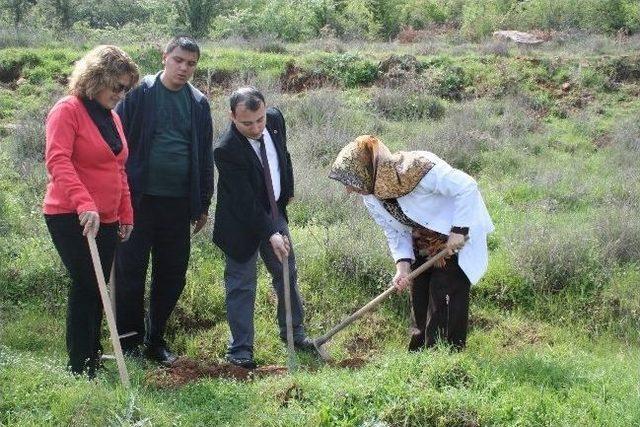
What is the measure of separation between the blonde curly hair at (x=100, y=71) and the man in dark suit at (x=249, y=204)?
28.2 inches

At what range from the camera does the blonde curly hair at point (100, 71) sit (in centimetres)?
360

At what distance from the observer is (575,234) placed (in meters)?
6.07

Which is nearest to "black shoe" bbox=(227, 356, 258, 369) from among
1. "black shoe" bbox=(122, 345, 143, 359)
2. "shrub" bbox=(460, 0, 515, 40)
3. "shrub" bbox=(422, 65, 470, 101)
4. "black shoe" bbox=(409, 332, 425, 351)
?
"black shoe" bbox=(122, 345, 143, 359)

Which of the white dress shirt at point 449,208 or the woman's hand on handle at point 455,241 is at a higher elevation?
the white dress shirt at point 449,208

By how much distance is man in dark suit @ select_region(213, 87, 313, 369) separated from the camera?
423cm

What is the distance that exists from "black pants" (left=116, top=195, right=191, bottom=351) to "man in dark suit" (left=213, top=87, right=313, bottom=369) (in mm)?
269

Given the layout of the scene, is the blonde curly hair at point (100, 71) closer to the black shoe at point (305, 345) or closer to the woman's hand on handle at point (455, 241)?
the woman's hand on handle at point (455, 241)

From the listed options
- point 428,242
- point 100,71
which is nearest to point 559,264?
point 428,242

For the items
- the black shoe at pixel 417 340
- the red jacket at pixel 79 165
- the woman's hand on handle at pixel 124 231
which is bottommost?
the black shoe at pixel 417 340

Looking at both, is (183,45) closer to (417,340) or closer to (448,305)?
(448,305)

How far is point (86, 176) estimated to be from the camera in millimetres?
3734

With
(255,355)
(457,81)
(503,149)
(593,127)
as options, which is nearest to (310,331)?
(255,355)

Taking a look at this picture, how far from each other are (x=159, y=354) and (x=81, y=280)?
113cm

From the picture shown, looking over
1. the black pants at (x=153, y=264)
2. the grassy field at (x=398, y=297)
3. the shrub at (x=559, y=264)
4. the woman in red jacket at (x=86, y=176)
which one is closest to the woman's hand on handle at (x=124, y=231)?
the woman in red jacket at (x=86, y=176)
